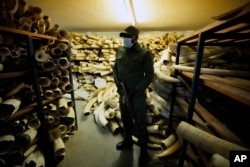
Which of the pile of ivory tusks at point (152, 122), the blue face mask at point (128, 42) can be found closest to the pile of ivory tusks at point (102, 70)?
the pile of ivory tusks at point (152, 122)

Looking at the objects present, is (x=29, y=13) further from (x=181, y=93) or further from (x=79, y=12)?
(x=181, y=93)

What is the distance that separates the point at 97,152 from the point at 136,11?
104 inches

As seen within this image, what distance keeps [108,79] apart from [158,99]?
2278 mm

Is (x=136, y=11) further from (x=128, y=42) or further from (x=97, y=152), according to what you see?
(x=97, y=152)

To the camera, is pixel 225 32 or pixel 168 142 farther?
pixel 168 142

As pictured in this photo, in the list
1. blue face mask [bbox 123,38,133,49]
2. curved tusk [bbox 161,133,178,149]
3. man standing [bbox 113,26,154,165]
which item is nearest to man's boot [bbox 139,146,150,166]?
man standing [bbox 113,26,154,165]

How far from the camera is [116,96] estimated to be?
4.04m

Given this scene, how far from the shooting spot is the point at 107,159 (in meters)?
2.32

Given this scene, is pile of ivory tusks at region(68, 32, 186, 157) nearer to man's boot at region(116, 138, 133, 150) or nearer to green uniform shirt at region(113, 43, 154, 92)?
man's boot at region(116, 138, 133, 150)

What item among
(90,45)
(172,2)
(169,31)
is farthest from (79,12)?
(169,31)

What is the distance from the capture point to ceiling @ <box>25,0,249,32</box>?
2.94 metres

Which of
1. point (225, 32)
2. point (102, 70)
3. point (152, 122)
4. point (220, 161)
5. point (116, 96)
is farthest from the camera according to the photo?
point (102, 70)

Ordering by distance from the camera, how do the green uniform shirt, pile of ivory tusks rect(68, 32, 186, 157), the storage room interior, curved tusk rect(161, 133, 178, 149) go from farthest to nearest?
pile of ivory tusks rect(68, 32, 186, 157)
curved tusk rect(161, 133, 178, 149)
the green uniform shirt
the storage room interior

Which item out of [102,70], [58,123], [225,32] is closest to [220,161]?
[225,32]
